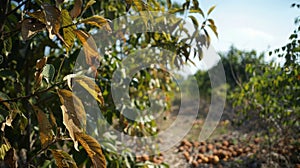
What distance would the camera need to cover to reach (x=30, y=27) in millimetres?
592

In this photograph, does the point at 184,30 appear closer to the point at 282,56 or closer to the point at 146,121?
the point at 146,121

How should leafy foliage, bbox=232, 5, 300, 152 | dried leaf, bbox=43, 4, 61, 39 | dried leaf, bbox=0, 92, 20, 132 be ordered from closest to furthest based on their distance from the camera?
dried leaf, bbox=43, 4, 61, 39 < dried leaf, bbox=0, 92, 20, 132 < leafy foliage, bbox=232, 5, 300, 152

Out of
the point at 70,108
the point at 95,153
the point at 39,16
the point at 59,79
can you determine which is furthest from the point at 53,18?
the point at 59,79

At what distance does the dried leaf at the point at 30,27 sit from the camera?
573 mm

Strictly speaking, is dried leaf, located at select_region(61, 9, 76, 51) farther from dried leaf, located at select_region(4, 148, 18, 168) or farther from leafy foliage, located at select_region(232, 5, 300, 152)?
leafy foliage, located at select_region(232, 5, 300, 152)

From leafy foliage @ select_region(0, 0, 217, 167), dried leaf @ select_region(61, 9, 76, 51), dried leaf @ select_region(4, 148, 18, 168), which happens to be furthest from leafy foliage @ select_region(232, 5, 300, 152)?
dried leaf @ select_region(4, 148, 18, 168)

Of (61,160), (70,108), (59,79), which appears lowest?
(61,160)

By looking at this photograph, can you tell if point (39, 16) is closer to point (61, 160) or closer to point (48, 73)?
point (48, 73)

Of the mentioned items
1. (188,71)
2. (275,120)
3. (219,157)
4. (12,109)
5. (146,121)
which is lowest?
(219,157)

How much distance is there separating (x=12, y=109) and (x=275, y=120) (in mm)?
1988

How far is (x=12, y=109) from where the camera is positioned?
70cm

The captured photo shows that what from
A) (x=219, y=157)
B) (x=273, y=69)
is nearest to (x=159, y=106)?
(x=273, y=69)

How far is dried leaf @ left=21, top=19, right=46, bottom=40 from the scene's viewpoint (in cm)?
57

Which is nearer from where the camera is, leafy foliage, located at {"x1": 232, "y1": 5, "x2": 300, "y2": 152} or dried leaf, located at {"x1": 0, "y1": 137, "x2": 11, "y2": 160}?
dried leaf, located at {"x1": 0, "y1": 137, "x2": 11, "y2": 160}
